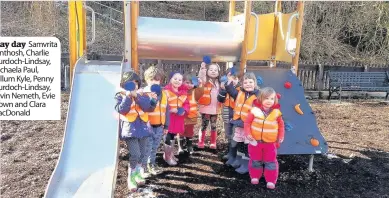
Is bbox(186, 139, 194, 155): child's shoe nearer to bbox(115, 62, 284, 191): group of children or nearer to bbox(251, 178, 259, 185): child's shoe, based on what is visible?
bbox(115, 62, 284, 191): group of children

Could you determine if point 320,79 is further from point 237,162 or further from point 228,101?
point 237,162

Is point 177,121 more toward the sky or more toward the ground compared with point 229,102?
more toward the ground

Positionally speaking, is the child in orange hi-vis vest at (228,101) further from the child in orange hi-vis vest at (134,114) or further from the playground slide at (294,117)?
the child in orange hi-vis vest at (134,114)

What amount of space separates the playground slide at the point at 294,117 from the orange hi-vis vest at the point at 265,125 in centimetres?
34

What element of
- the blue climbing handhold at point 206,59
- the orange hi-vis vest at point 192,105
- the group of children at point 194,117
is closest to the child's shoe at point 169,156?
A: the group of children at point 194,117

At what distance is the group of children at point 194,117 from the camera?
4336 millimetres

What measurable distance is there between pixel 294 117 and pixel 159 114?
2031 millimetres

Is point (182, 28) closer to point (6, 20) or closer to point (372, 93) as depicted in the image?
point (372, 93)

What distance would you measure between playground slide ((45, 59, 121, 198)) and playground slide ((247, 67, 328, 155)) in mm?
2177

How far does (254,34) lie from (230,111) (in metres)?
1.52

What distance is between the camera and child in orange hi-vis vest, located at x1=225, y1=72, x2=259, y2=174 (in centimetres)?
489

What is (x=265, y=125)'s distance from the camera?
4500 mm

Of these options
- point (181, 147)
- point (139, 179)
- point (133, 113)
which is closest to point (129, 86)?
point (133, 113)

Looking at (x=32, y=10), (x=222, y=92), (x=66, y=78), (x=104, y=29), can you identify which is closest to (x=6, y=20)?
(x=32, y=10)
